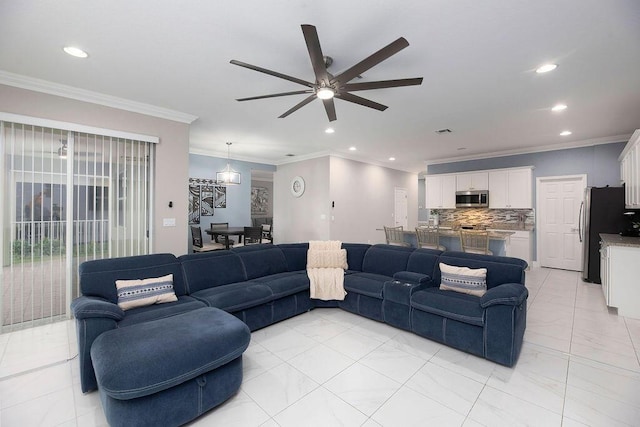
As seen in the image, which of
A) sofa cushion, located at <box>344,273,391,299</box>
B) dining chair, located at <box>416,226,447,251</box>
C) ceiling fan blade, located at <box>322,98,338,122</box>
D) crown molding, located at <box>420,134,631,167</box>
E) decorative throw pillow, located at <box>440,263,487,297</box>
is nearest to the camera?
ceiling fan blade, located at <box>322,98,338,122</box>

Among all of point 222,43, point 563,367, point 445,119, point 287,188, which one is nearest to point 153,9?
point 222,43

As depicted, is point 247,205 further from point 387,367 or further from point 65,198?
point 387,367

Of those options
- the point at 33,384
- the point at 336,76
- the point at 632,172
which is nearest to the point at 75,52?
the point at 336,76

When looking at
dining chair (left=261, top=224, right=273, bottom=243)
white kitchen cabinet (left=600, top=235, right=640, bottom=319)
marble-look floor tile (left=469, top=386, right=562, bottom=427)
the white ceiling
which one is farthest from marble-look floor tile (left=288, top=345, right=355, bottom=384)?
dining chair (left=261, top=224, right=273, bottom=243)

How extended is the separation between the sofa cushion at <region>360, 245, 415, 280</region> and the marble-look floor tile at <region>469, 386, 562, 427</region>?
179 cm

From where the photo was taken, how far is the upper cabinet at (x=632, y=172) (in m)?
3.77

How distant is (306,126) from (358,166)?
9.86ft

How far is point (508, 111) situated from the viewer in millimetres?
4086

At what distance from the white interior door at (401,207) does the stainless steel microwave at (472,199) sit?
6.56 ft

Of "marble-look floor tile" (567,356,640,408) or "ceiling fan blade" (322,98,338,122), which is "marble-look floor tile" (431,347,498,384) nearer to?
"marble-look floor tile" (567,356,640,408)

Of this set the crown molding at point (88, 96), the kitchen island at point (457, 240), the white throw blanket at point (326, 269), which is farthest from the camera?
the kitchen island at point (457, 240)

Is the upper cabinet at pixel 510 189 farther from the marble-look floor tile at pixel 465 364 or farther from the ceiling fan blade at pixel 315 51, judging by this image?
the ceiling fan blade at pixel 315 51

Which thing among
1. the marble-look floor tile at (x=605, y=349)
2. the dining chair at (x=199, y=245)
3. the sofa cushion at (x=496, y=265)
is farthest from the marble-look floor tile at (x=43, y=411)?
the marble-look floor tile at (x=605, y=349)

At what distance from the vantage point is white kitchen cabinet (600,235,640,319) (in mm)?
3447
